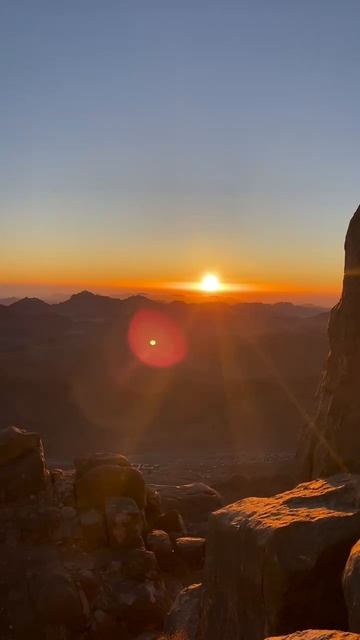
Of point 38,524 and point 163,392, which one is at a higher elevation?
point 163,392

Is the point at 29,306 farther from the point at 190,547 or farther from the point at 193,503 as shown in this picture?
the point at 190,547

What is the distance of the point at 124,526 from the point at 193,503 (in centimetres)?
669

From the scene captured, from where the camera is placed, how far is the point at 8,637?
1425 cm

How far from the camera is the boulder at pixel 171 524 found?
20.4 m

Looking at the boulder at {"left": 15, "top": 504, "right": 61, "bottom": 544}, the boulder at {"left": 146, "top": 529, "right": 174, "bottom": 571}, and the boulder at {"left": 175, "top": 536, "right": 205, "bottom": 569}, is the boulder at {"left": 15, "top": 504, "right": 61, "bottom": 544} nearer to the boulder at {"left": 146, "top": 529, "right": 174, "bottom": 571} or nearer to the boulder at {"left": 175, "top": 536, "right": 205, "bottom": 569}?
the boulder at {"left": 146, "top": 529, "right": 174, "bottom": 571}

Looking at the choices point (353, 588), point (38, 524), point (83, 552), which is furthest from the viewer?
point (38, 524)

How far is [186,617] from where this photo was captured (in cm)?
1146

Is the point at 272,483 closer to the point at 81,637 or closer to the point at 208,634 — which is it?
the point at 81,637

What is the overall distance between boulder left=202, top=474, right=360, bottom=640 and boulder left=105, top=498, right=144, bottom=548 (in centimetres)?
817

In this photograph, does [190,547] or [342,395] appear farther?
[190,547]

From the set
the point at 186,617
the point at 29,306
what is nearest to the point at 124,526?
the point at 186,617

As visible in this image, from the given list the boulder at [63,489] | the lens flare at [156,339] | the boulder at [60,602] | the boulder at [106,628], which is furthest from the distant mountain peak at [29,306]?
the boulder at [106,628]

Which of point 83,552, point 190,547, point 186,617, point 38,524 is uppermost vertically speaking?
point 38,524

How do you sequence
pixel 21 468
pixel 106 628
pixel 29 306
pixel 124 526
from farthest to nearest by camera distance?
pixel 29 306 → pixel 21 468 → pixel 124 526 → pixel 106 628
